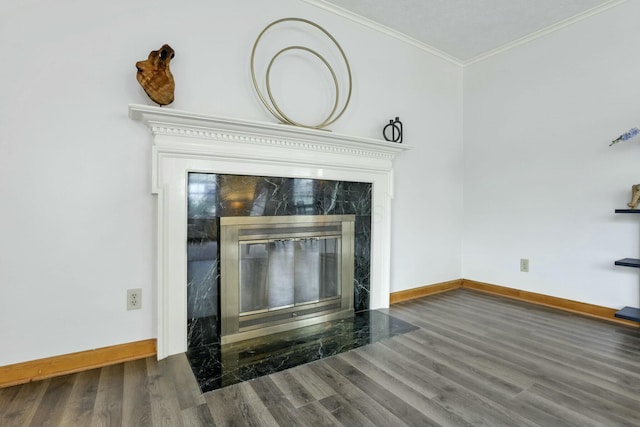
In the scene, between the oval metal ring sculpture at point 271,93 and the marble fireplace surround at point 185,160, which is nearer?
the marble fireplace surround at point 185,160

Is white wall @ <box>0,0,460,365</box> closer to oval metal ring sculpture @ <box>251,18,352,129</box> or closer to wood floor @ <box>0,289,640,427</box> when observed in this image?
oval metal ring sculpture @ <box>251,18,352,129</box>

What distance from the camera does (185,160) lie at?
1.95 metres

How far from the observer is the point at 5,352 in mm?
1639

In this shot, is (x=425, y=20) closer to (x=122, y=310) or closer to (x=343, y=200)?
(x=343, y=200)

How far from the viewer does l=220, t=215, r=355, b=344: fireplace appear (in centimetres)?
213

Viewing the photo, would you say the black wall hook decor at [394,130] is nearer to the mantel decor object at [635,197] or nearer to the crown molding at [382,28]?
the crown molding at [382,28]

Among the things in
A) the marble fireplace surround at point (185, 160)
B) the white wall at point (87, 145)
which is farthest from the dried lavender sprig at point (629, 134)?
the white wall at point (87, 145)

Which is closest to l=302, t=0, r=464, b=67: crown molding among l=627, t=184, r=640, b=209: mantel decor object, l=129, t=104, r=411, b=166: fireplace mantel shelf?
l=129, t=104, r=411, b=166: fireplace mantel shelf

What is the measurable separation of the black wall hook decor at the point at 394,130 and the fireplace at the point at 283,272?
84 cm

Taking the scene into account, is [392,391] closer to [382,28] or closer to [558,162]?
[558,162]

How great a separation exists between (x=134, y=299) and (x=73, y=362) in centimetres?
42

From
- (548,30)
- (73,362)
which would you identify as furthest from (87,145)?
(548,30)

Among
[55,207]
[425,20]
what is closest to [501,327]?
[425,20]

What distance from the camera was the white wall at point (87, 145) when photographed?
166 cm
